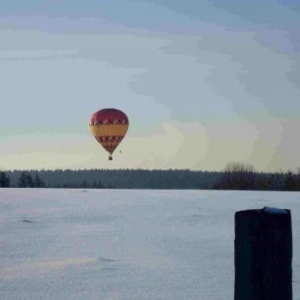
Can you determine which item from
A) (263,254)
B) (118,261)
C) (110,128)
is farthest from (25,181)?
(263,254)

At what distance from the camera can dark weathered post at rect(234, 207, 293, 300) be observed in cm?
211

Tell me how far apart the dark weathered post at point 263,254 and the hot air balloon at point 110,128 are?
26.7m

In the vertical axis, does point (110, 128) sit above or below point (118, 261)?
above

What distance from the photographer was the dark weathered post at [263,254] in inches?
83.2

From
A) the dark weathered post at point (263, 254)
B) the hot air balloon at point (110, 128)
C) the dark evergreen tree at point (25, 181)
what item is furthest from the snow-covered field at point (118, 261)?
the dark evergreen tree at point (25, 181)

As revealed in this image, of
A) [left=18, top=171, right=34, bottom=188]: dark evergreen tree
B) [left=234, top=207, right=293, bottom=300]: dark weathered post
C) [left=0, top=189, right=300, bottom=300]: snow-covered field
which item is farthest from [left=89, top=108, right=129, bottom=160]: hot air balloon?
[left=18, top=171, right=34, bottom=188]: dark evergreen tree

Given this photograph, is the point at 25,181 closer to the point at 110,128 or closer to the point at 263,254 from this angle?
the point at 110,128

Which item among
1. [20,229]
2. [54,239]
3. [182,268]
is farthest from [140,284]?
[20,229]

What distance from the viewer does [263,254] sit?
211cm

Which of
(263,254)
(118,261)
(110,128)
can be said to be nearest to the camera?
(263,254)

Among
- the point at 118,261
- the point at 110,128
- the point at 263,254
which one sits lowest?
the point at 118,261

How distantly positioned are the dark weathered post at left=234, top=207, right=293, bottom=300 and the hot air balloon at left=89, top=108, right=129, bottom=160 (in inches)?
1050

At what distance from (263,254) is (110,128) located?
2715cm

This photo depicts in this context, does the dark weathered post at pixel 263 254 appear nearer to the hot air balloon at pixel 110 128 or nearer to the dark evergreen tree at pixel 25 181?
the hot air balloon at pixel 110 128
